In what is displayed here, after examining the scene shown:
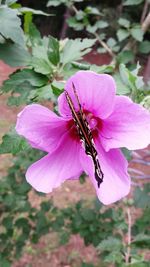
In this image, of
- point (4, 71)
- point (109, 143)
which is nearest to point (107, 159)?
point (109, 143)

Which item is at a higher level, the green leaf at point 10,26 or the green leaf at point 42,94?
the green leaf at point 10,26

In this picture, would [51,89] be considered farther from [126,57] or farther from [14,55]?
[126,57]

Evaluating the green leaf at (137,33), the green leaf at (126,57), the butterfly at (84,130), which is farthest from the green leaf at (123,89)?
the green leaf at (137,33)

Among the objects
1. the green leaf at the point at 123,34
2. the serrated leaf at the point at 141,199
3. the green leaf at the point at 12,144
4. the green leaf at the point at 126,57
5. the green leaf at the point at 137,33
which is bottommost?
the serrated leaf at the point at 141,199

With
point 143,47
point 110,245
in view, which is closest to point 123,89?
point 110,245

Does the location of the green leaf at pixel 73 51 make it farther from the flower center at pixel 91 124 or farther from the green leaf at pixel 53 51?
the flower center at pixel 91 124

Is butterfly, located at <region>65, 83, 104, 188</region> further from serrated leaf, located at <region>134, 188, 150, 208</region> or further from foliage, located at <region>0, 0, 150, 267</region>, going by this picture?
serrated leaf, located at <region>134, 188, 150, 208</region>

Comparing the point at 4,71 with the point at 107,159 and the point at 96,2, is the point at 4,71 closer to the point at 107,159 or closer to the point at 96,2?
the point at 96,2
